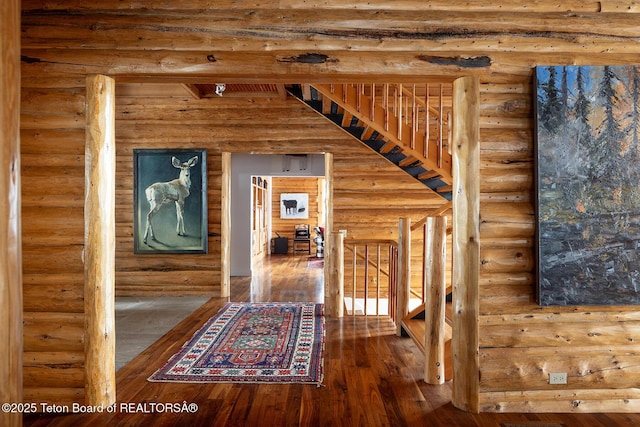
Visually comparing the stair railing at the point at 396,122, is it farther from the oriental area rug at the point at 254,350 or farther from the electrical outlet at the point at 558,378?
the electrical outlet at the point at 558,378

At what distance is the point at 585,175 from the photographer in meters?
2.80

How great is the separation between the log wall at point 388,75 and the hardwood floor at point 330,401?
224mm

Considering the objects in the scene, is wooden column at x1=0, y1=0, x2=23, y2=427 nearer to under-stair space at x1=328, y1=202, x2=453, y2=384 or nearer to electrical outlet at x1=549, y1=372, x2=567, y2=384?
under-stair space at x1=328, y1=202, x2=453, y2=384

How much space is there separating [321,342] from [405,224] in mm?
1539

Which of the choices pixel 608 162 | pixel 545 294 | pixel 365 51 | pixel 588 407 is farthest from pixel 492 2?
pixel 588 407

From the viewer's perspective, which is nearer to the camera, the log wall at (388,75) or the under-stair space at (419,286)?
the log wall at (388,75)

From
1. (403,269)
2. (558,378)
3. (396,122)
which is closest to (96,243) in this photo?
(403,269)

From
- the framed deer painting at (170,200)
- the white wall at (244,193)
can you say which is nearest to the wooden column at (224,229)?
the framed deer painting at (170,200)

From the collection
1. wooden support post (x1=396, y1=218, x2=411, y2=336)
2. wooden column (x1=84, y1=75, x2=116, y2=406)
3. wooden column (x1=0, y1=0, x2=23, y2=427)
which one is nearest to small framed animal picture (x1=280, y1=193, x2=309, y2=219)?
wooden support post (x1=396, y1=218, x2=411, y2=336)

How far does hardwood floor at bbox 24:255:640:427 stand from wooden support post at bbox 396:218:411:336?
462 mm

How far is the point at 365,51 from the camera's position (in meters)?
2.90

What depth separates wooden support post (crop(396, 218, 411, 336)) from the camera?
4.47 meters

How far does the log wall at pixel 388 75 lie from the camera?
2.88 metres

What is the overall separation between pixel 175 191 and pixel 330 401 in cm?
499
